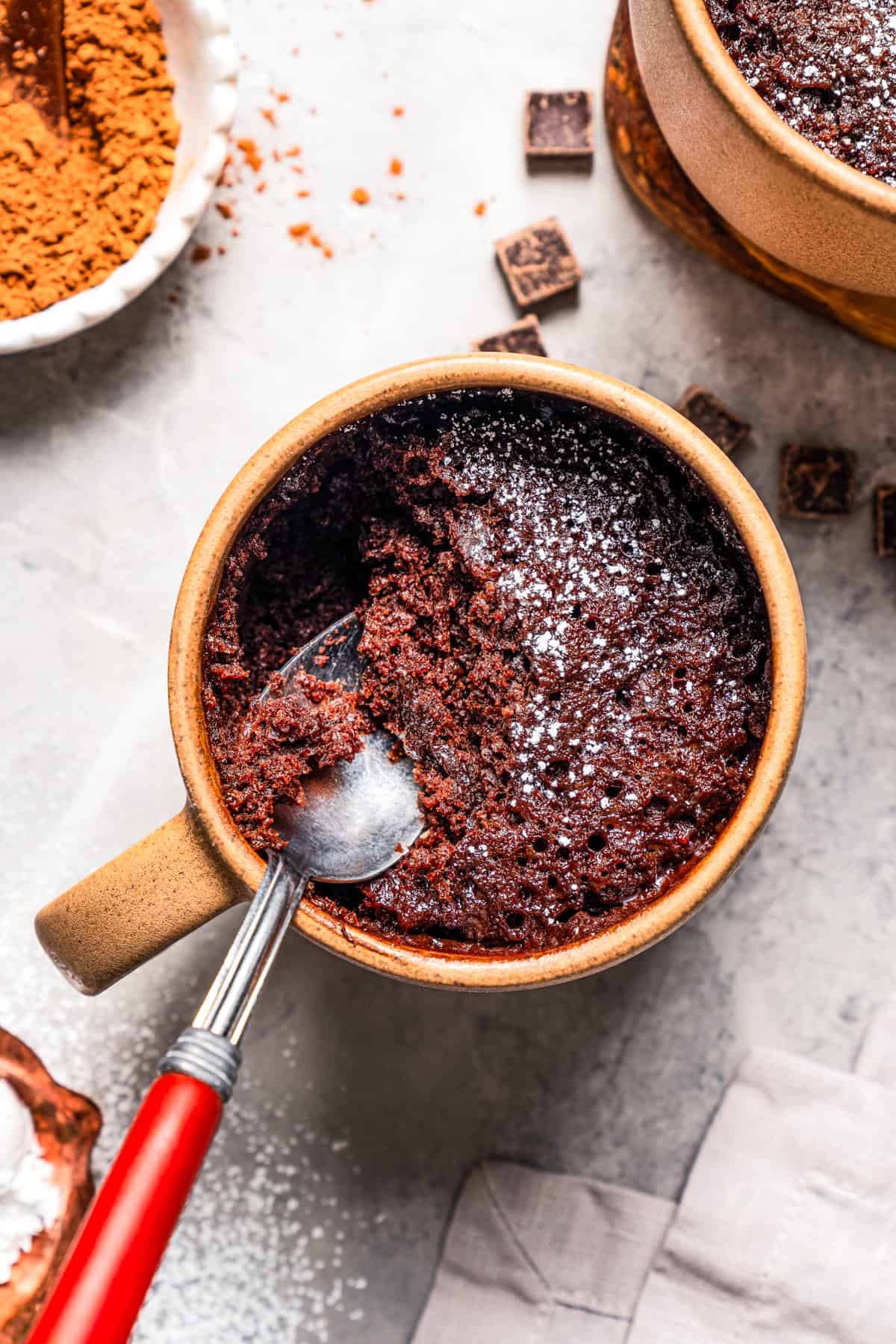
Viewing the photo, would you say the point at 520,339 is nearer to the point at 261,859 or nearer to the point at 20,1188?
the point at 261,859

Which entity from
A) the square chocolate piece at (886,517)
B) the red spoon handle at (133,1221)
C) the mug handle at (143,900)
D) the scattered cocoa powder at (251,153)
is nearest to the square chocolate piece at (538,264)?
the scattered cocoa powder at (251,153)

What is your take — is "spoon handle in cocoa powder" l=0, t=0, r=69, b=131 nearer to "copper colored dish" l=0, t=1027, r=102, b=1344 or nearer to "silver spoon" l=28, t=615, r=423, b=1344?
"silver spoon" l=28, t=615, r=423, b=1344

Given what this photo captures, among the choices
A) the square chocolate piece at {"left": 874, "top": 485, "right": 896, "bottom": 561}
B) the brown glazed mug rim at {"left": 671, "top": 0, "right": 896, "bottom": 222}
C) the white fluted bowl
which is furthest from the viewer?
the square chocolate piece at {"left": 874, "top": 485, "right": 896, "bottom": 561}

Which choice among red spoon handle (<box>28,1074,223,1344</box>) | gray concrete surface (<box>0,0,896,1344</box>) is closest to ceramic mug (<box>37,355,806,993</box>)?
red spoon handle (<box>28,1074,223,1344</box>)

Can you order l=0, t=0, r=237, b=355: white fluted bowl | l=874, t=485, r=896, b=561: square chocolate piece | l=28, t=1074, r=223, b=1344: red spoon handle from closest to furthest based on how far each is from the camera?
l=28, t=1074, r=223, b=1344: red spoon handle
l=0, t=0, r=237, b=355: white fluted bowl
l=874, t=485, r=896, b=561: square chocolate piece

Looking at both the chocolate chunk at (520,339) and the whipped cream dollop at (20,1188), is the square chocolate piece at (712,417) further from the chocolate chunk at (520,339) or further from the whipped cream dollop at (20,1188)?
the whipped cream dollop at (20,1188)

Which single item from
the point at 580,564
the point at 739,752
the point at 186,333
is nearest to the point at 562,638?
the point at 580,564

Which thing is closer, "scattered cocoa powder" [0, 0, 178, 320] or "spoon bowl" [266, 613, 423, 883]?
"spoon bowl" [266, 613, 423, 883]
